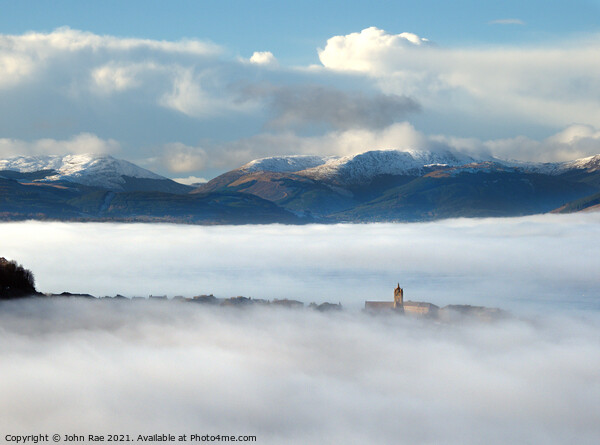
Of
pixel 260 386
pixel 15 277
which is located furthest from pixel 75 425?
pixel 15 277

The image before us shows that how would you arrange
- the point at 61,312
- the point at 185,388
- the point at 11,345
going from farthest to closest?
the point at 61,312 → the point at 185,388 → the point at 11,345

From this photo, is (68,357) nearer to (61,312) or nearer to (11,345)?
(11,345)

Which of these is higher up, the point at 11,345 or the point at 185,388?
the point at 11,345

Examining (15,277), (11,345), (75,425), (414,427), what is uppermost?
(15,277)

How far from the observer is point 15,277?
198250 millimetres

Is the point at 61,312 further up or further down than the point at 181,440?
further up

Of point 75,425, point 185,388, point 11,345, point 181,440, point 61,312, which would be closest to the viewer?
point 75,425

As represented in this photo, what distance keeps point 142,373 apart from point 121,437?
45856 mm

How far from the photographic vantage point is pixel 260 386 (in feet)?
600

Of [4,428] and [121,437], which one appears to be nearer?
[4,428]

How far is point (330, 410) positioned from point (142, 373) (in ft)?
139

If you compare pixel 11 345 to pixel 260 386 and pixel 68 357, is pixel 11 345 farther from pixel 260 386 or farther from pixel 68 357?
pixel 260 386

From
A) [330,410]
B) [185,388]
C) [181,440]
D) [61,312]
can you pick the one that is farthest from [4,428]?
[330,410]

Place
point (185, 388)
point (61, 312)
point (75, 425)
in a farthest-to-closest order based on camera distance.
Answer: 1. point (61, 312)
2. point (185, 388)
3. point (75, 425)
